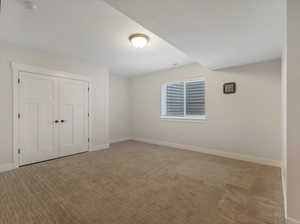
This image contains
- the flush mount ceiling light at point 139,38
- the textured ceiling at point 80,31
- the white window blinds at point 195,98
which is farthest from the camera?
the white window blinds at point 195,98

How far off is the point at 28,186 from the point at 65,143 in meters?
1.63

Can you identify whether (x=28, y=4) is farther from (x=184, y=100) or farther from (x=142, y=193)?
(x=184, y=100)

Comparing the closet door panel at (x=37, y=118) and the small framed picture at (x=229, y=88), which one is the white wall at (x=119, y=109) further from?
the small framed picture at (x=229, y=88)

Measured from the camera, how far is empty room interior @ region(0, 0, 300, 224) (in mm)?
1714

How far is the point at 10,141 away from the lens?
3.11 m

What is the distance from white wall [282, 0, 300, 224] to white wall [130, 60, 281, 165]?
2.17 metres

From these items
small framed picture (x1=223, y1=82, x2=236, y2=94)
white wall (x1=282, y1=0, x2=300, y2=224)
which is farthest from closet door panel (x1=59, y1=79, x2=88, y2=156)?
white wall (x1=282, y1=0, x2=300, y2=224)

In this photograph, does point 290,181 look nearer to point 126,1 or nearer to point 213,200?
point 213,200

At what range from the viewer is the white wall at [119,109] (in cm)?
565

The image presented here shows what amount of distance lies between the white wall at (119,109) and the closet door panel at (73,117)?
4.49 feet

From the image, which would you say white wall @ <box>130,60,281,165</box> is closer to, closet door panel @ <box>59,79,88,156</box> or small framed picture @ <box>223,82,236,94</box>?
small framed picture @ <box>223,82,236,94</box>

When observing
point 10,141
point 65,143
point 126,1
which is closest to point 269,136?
point 126,1

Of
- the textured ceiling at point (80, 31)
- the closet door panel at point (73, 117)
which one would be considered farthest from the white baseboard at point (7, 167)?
the textured ceiling at point (80, 31)

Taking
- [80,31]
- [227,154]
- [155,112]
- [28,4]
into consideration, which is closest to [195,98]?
[155,112]
